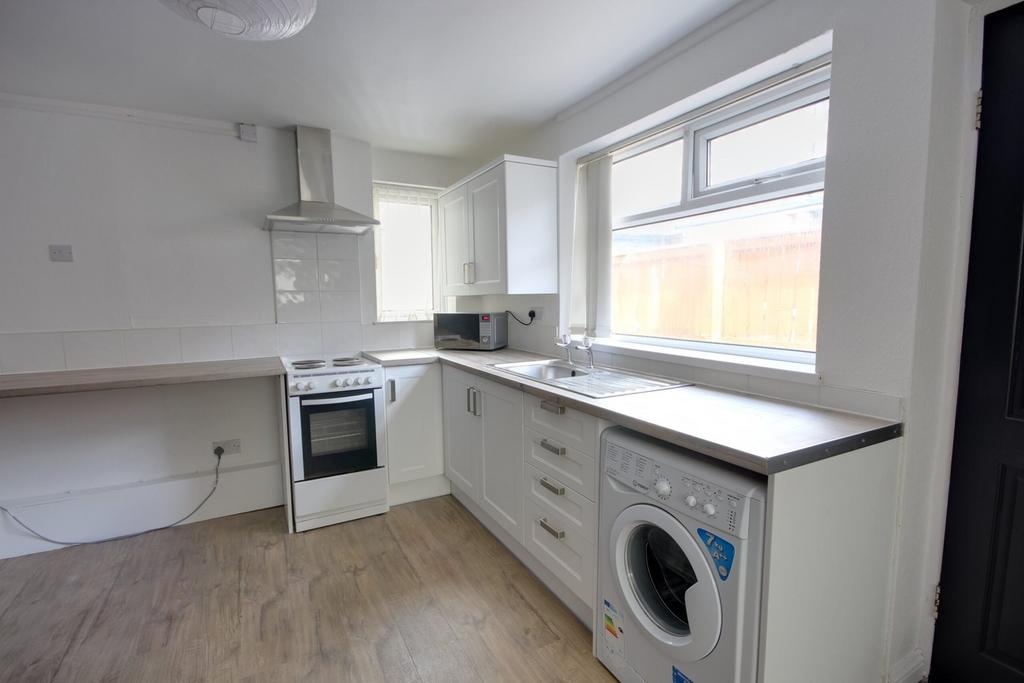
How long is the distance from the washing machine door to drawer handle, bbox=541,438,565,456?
0.39 meters

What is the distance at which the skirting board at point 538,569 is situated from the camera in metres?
1.85

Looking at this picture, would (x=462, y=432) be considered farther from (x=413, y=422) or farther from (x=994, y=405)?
(x=994, y=405)

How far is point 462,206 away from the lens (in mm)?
3193

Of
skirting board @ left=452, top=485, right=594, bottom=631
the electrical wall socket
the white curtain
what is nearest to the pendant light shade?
the white curtain

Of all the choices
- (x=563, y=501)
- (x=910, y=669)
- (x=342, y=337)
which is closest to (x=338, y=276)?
(x=342, y=337)

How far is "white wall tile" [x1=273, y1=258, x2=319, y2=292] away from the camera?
9.88 ft

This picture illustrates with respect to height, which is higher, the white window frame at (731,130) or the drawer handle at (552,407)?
the white window frame at (731,130)

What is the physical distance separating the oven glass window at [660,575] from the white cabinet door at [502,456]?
2.44 ft

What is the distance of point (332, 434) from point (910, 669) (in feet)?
8.62

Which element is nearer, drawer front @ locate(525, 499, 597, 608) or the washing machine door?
the washing machine door

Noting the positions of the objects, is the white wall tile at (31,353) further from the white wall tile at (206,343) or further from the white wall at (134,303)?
the white wall tile at (206,343)

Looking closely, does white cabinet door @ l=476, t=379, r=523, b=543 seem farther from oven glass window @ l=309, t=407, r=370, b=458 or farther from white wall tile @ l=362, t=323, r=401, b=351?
white wall tile @ l=362, t=323, r=401, b=351

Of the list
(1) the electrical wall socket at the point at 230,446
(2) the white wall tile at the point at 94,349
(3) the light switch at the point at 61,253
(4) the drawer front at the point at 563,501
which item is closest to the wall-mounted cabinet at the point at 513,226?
(4) the drawer front at the point at 563,501

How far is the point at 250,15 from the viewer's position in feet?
4.17
